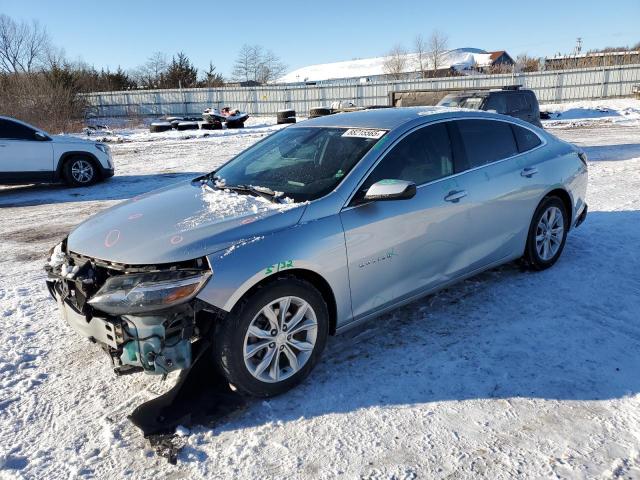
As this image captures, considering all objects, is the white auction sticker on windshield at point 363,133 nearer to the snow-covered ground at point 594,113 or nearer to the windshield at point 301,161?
the windshield at point 301,161

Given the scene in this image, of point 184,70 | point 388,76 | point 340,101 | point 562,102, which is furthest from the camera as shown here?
point 388,76

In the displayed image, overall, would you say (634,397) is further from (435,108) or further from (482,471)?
(435,108)

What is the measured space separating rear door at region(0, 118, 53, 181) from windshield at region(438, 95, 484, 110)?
352 inches

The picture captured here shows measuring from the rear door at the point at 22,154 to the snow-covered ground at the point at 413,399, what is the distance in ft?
20.6

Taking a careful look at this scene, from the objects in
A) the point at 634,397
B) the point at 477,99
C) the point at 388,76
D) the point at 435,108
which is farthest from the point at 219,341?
the point at 388,76

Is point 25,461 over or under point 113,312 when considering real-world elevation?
under

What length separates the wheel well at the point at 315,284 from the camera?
3039 mm

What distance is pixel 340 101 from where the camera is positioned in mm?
37438

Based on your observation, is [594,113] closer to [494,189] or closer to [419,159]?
[494,189]

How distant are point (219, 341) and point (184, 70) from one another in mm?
57816

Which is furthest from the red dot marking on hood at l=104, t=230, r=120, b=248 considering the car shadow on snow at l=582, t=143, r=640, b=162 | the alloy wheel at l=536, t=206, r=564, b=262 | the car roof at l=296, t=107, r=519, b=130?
the car shadow on snow at l=582, t=143, r=640, b=162

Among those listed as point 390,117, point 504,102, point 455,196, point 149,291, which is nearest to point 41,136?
point 390,117

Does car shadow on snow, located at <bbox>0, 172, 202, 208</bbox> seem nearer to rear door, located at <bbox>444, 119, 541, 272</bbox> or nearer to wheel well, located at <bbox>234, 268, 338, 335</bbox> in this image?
rear door, located at <bbox>444, 119, 541, 272</bbox>

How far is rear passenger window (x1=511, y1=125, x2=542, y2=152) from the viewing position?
494 cm
